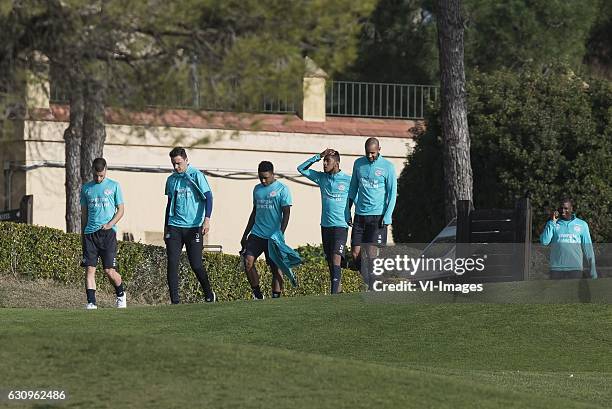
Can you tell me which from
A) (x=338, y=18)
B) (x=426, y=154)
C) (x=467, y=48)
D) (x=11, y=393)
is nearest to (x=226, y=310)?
(x=11, y=393)

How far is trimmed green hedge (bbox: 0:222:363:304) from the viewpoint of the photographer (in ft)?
Answer: 75.6

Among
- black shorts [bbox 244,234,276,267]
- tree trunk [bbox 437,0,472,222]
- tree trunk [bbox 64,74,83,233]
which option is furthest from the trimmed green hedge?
black shorts [bbox 244,234,276,267]

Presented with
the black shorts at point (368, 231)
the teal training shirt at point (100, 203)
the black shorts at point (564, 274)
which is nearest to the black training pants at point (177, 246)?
the teal training shirt at point (100, 203)

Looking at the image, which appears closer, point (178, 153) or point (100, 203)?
point (178, 153)

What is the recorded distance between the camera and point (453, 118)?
974 inches

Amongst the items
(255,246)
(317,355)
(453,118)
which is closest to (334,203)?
(255,246)

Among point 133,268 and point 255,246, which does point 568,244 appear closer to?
point 255,246

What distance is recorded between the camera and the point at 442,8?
24.2m

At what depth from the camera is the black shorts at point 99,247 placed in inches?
701

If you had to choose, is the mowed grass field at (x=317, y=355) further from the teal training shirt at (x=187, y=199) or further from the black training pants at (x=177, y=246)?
the teal training shirt at (x=187, y=199)

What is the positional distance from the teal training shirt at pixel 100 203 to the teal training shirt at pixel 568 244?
5083 millimetres

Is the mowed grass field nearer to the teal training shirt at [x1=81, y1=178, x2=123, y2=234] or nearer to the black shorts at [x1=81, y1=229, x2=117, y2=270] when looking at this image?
the black shorts at [x1=81, y1=229, x2=117, y2=270]

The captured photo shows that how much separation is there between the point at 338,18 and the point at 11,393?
335 centimetres

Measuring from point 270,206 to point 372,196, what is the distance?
48.6 inches
